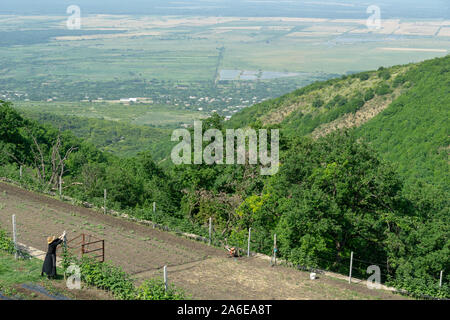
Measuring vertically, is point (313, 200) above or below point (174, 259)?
above

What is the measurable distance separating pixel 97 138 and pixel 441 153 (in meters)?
79.1

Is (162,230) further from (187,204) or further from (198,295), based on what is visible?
(198,295)

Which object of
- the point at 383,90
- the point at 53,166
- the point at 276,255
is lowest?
the point at 276,255

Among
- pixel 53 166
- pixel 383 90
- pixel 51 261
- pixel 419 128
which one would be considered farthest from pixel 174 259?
pixel 383 90

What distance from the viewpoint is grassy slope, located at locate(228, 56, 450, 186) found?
142 feet

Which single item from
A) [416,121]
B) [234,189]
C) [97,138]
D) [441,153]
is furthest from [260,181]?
[97,138]

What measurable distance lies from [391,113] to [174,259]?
39.4 meters

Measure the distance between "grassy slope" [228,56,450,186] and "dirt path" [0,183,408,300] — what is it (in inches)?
506

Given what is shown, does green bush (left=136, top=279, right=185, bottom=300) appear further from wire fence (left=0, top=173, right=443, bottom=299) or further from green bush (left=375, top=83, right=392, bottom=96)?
green bush (left=375, top=83, right=392, bottom=96)

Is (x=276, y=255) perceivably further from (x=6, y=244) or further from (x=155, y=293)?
(x=6, y=244)

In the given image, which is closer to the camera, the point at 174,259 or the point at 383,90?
the point at 174,259

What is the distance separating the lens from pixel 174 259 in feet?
70.2

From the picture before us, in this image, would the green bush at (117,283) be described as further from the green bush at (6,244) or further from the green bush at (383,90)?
the green bush at (383,90)

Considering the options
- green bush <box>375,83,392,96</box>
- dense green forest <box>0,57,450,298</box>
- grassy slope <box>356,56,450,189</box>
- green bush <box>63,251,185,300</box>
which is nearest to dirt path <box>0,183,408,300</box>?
dense green forest <box>0,57,450,298</box>
